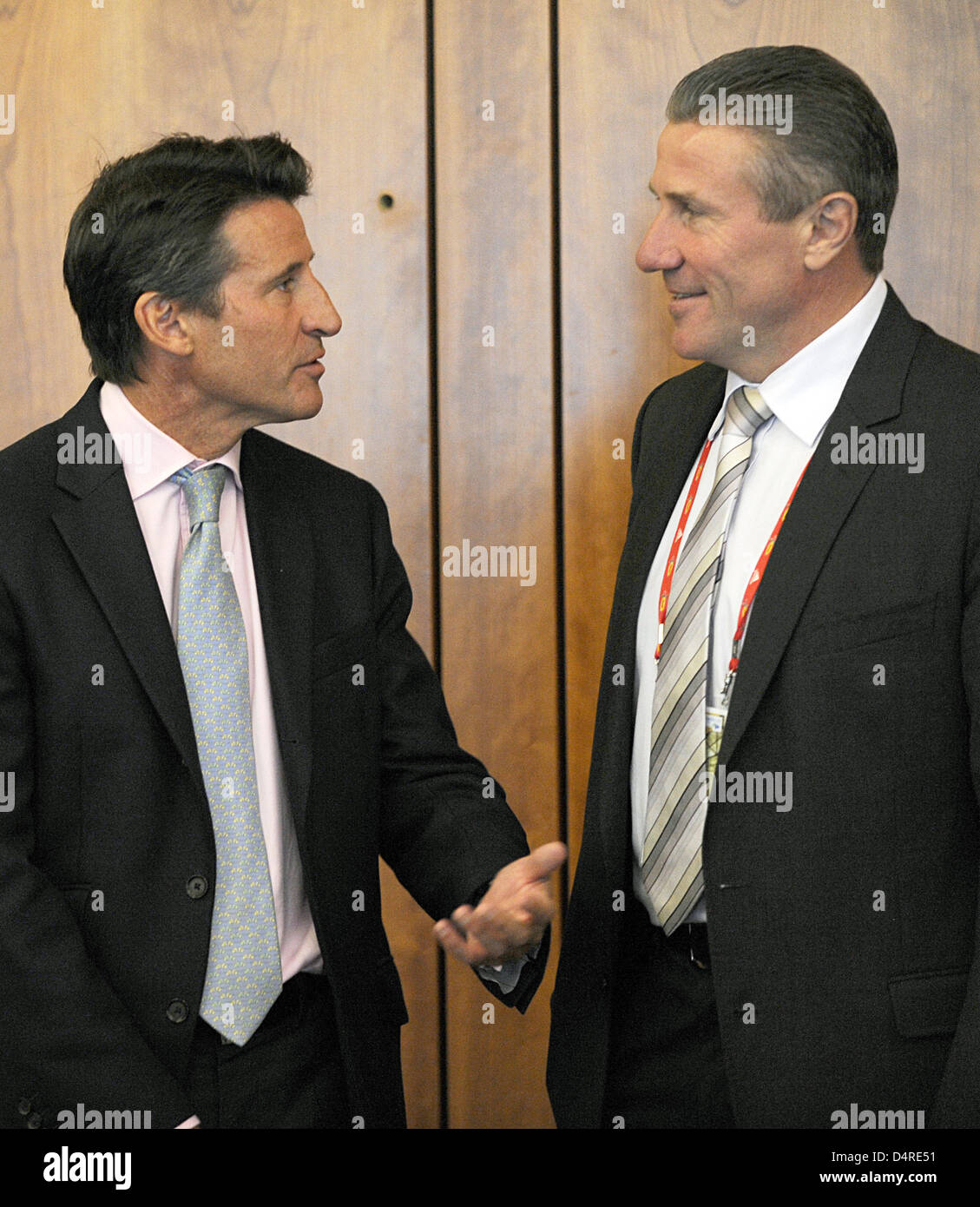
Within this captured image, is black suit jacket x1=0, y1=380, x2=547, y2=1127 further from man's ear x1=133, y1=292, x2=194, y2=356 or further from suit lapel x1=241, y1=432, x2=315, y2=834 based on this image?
Result: man's ear x1=133, y1=292, x2=194, y2=356

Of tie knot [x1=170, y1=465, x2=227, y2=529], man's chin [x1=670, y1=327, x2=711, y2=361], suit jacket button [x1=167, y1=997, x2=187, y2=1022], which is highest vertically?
man's chin [x1=670, y1=327, x2=711, y2=361]

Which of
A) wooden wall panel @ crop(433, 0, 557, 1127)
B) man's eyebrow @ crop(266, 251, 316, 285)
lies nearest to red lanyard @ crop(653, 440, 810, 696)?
man's eyebrow @ crop(266, 251, 316, 285)

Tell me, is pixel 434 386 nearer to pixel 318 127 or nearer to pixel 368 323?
pixel 368 323

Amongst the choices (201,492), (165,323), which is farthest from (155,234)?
(201,492)

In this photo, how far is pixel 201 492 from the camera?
1.93 metres

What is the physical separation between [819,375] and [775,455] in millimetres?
119

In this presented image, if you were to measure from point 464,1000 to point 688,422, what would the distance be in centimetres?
127

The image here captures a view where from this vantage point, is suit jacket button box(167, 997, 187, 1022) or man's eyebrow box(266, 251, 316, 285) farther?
man's eyebrow box(266, 251, 316, 285)

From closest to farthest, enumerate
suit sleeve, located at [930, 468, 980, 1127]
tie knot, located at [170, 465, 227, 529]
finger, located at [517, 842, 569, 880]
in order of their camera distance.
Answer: suit sleeve, located at [930, 468, 980, 1127] < finger, located at [517, 842, 569, 880] < tie knot, located at [170, 465, 227, 529]

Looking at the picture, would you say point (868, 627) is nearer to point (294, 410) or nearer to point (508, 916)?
point (508, 916)

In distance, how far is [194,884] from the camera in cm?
177

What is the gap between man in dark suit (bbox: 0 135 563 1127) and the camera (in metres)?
1.74

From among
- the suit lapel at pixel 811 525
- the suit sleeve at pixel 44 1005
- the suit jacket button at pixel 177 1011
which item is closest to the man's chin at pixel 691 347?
the suit lapel at pixel 811 525

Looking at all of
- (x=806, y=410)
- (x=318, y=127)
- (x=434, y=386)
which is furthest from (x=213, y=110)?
(x=806, y=410)
